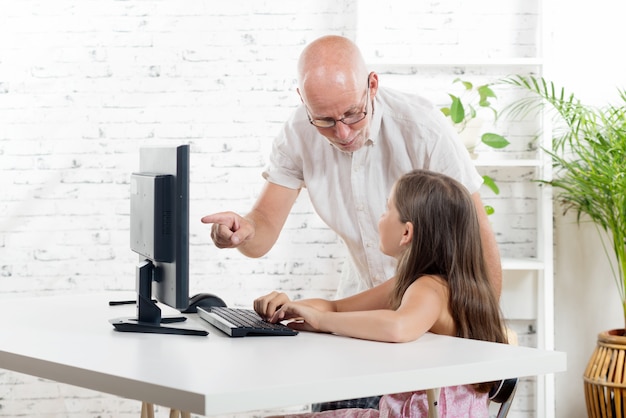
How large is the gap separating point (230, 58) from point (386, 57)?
741 mm

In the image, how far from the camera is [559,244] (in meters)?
4.26

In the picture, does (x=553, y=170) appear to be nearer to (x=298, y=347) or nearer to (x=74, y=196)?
(x=74, y=196)

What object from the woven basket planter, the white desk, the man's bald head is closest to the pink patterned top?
the white desk

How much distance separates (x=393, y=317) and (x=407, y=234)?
36 cm

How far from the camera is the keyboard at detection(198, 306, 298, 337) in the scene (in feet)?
6.23

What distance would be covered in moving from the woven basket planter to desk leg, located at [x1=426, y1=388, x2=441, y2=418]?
2274mm

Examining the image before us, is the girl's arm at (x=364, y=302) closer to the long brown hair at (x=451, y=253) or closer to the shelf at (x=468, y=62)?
the long brown hair at (x=451, y=253)

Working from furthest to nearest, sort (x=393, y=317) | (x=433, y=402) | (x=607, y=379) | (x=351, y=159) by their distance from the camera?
(x=607, y=379), (x=351, y=159), (x=393, y=317), (x=433, y=402)

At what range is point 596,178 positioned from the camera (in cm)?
380

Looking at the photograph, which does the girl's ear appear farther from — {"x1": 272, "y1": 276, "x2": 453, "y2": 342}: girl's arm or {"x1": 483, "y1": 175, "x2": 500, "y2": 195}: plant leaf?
{"x1": 483, "y1": 175, "x2": 500, "y2": 195}: plant leaf

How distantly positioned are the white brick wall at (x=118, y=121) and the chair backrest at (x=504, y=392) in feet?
7.91

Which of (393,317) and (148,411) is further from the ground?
(393,317)

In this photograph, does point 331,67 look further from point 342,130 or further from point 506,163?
point 506,163

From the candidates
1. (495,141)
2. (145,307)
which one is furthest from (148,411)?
(495,141)
